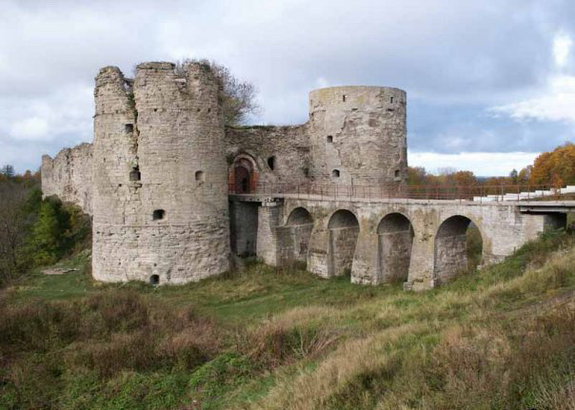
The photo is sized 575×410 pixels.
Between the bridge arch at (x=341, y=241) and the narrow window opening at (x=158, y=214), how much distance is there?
6286mm

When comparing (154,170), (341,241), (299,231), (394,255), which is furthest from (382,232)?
(154,170)

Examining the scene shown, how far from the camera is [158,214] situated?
18984 millimetres

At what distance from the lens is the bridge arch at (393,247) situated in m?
18.6

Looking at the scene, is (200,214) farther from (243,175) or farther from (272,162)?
(272,162)

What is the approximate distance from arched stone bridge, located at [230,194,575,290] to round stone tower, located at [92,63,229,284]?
3813 millimetres

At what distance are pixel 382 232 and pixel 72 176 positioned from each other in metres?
22.5

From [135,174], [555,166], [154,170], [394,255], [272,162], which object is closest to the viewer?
[154,170]

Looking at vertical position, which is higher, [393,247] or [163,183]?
[163,183]

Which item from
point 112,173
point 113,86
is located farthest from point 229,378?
point 113,86

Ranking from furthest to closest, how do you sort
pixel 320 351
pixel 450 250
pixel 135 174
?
pixel 135 174, pixel 450 250, pixel 320 351

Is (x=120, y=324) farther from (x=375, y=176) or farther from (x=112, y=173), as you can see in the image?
(x=375, y=176)

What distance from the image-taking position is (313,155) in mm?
25438

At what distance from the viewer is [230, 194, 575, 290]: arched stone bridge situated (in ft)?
49.2

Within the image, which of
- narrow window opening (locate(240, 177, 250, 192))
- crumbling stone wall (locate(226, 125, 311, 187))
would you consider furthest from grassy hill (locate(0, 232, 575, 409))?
crumbling stone wall (locate(226, 125, 311, 187))
